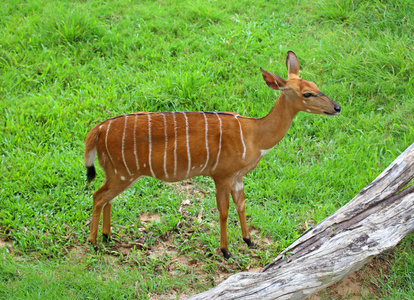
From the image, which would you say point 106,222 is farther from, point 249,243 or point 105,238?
point 249,243

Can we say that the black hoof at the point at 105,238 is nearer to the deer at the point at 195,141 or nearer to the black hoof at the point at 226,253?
the deer at the point at 195,141

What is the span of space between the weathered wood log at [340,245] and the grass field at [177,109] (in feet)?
1.58

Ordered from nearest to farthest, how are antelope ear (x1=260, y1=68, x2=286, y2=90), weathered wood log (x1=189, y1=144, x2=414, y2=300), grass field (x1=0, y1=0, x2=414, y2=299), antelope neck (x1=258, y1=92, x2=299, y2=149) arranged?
weathered wood log (x1=189, y1=144, x2=414, y2=300) → antelope ear (x1=260, y1=68, x2=286, y2=90) → antelope neck (x1=258, y1=92, x2=299, y2=149) → grass field (x1=0, y1=0, x2=414, y2=299)

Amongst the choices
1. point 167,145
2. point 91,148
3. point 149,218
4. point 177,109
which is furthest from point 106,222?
point 177,109

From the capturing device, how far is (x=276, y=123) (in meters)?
→ 4.02

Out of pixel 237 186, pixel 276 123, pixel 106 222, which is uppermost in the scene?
pixel 276 123

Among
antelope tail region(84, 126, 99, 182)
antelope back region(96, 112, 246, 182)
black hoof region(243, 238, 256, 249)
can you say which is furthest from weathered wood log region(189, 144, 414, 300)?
antelope tail region(84, 126, 99, 182)

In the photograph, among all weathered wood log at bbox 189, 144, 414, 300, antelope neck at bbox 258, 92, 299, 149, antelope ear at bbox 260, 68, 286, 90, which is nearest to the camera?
weathered wood log at bbox 189, 144, 414, 300

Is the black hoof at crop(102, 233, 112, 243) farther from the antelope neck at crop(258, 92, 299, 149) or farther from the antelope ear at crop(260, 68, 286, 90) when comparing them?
the antelope ear at crop(260, 68, 286, 90)

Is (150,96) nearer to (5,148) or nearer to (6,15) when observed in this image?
(5,148)

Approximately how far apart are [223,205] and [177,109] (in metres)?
1.89

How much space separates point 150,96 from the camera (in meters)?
5.75

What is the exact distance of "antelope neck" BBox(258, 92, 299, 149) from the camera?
401 cm

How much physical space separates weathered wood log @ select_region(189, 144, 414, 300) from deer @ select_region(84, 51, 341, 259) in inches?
28.7
